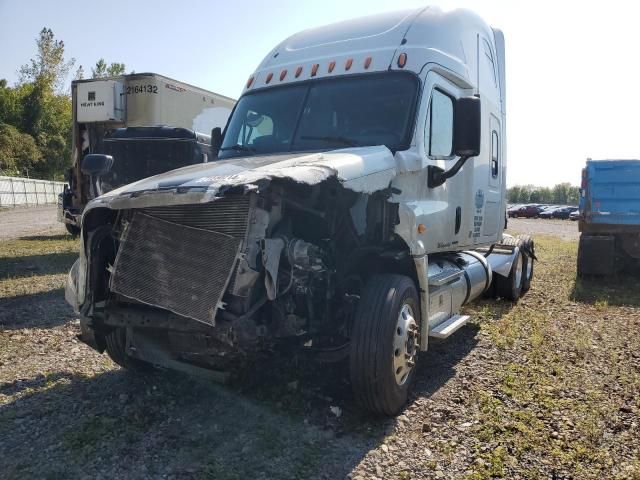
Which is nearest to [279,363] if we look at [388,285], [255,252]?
[388,285]

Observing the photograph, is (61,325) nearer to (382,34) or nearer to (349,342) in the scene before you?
(349,342)

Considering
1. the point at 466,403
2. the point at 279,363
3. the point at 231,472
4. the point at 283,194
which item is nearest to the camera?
the point at 231,472

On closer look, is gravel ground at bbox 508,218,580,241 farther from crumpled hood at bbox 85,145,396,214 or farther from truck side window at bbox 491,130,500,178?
crumpled hood at bbox 85,145,396,214

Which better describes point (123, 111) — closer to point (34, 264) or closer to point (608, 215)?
point (34, 264)

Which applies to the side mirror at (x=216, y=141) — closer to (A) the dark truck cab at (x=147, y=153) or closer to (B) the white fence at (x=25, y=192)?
(A) the dark truck cab at (x=147, y=153)

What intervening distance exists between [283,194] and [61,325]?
4229mm

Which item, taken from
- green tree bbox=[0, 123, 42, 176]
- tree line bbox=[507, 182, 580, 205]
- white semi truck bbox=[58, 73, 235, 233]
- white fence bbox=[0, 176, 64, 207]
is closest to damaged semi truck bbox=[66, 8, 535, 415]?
white semi truck bbox=[58, 73, 235, 233]

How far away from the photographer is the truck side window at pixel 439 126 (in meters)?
4.86

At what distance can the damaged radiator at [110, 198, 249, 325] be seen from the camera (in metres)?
3.34

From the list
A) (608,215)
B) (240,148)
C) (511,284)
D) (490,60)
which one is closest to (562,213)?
A: (608,215)

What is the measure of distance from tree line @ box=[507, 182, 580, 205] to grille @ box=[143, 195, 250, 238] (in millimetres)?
100173

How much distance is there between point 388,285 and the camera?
396 cm

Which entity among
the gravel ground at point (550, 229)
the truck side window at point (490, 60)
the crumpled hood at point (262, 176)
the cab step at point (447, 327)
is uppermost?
the truck side window at point (490, 60)

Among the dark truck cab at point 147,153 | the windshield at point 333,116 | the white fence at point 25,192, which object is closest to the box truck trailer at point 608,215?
the windshield at point 333,116
